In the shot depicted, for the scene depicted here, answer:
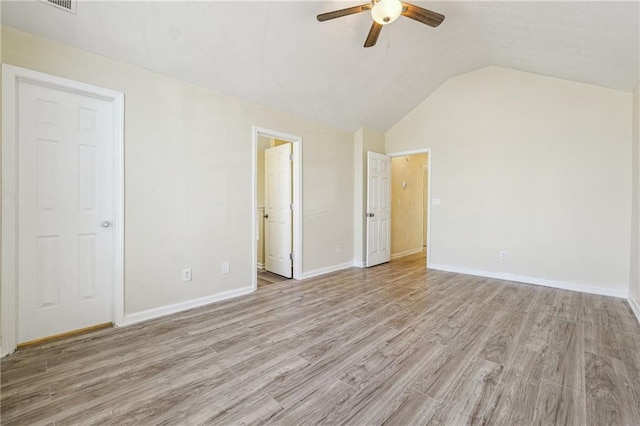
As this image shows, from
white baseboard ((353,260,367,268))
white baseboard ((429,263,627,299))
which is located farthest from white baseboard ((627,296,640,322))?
white baseboard ((353,260,367,268))

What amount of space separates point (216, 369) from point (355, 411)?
956mm

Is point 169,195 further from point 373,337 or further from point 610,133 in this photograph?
point 610,133

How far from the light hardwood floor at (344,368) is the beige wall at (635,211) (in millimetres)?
268

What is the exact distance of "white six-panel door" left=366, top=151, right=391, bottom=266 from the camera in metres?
4.84

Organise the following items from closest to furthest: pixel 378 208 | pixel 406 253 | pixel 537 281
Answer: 1. pixel 537 281
2. pixel 378 208
3. pixel 406 253

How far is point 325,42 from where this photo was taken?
2914 millimetres

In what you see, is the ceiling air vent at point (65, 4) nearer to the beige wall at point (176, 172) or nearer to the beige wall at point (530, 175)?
the beige wall at point (176, 172)

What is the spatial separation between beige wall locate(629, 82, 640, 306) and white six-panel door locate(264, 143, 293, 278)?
3909mm

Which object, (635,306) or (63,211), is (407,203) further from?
(63,211)

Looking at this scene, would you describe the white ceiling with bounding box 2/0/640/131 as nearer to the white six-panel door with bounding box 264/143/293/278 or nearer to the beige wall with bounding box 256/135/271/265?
the white six-panel door with bounding box 264/143/293/278

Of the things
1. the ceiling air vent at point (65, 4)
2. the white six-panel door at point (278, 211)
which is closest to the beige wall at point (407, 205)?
the white six-panel door at point (278, 211)

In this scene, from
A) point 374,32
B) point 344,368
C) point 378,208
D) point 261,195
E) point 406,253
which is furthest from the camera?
point 406,253

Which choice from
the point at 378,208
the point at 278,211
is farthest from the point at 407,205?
the point at 278,211

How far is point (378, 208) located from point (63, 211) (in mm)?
4180
